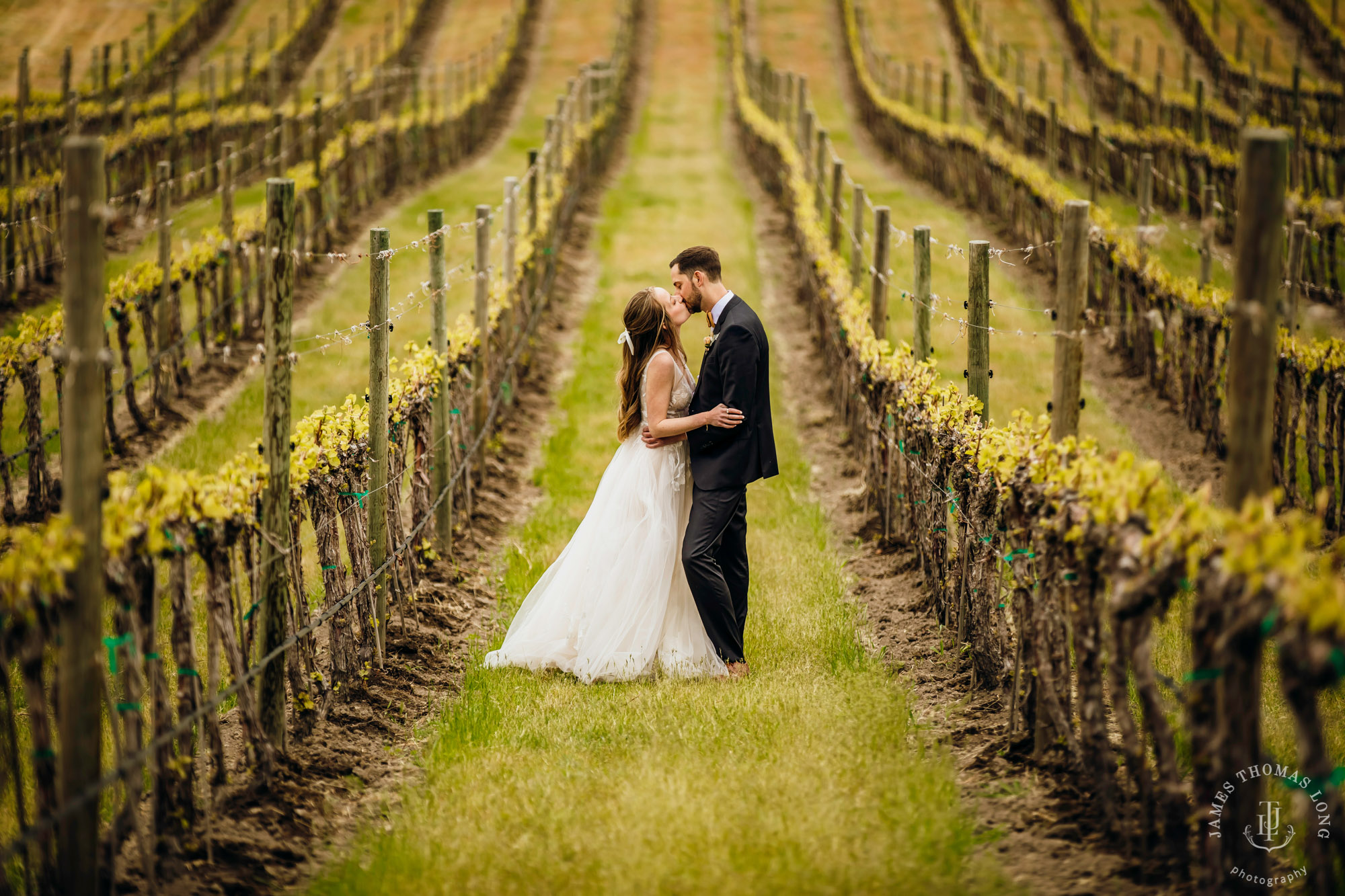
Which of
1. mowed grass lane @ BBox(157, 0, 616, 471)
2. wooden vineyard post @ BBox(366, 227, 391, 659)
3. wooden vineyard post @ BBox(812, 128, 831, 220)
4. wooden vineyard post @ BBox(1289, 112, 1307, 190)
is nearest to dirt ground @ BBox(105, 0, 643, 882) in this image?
wooden vineyard post @ BBox(366, 227, 391, 659)

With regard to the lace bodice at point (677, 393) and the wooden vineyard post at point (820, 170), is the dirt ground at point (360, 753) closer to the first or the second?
the lace bodice at point (677, 393)

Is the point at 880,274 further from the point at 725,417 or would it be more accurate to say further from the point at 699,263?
the point at 725,417

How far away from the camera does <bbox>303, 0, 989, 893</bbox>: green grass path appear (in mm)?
3912

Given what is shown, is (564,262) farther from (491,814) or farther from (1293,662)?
(1293,662)

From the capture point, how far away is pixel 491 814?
14.3ft

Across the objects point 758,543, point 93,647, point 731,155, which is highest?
point 731,155

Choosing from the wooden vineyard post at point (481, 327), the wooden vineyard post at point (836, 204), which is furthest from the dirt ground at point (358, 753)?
the wooden vineyard post at point (836, 204)

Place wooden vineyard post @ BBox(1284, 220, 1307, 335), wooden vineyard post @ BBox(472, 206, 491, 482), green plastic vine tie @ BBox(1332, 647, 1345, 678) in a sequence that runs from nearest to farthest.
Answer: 1. green plastic vine tie @ BBox(1332, 647, 1345, 678)
2. wooden vineyard post @ BBox(472, 206, 491, 482)
3. wooden vineyard post @ BBox(1284, 220, 1307, 335)

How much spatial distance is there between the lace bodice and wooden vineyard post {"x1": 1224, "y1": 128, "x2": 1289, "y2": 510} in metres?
2.98

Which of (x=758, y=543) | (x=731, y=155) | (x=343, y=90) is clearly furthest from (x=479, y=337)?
(x=343, y=90)

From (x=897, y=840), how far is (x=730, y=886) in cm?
67

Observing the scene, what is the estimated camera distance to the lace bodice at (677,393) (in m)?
5.90

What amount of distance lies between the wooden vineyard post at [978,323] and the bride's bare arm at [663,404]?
1.44 meters

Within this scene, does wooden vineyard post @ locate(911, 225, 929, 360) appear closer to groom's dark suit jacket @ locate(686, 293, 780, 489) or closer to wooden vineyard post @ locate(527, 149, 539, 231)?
groom's dark suit jacket @ locate(686, 293, 780, 489)
